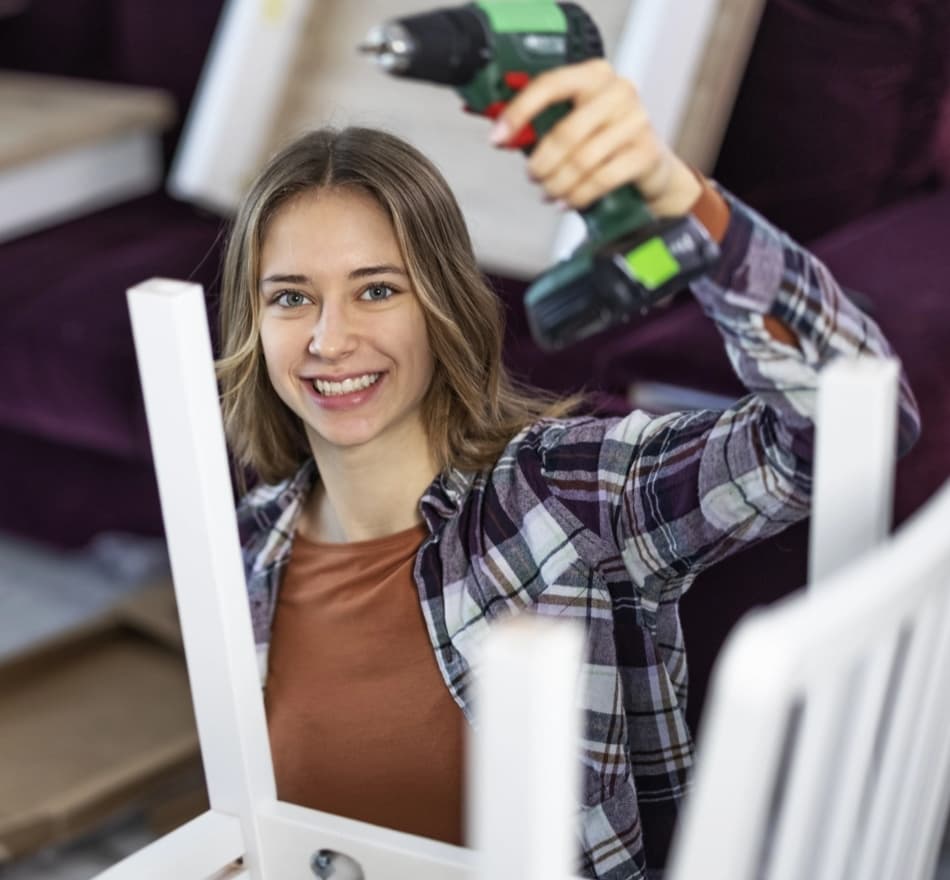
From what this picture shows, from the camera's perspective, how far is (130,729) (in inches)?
72.6

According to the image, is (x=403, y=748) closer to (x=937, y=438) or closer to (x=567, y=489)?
(x=567, y=489)

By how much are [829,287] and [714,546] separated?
0.19 metres

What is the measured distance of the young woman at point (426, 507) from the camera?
99 centimetres

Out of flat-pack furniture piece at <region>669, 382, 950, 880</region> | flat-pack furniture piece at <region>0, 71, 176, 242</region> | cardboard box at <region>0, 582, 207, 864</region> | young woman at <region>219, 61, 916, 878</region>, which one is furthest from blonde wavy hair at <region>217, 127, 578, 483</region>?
flat-pack furniture piece at <region>0, 71, 176, 242</region>

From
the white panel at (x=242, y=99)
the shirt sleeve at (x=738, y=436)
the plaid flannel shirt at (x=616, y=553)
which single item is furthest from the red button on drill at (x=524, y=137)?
the white panel at (x=242, y=99)

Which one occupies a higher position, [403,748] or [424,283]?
Answer: [424,283]

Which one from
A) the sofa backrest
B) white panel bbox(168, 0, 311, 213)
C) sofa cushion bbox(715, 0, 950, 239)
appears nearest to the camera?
sofa cushion bbox(715, 0, 950, 239)

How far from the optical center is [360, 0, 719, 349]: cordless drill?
0.73 m

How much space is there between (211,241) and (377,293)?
123cm

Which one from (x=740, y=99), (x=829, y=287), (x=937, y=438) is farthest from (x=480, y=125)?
(x=829, y=287)

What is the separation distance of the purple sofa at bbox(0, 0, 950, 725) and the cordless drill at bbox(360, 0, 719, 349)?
0.53 metres

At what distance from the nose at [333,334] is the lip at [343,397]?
3cm

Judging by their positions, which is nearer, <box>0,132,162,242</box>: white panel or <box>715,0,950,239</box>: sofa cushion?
<box>715,0,950,239</box>: sofa cushion

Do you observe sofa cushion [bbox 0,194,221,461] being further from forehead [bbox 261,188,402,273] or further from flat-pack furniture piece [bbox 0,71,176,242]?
forehead [bbox 261,188,402,273]
